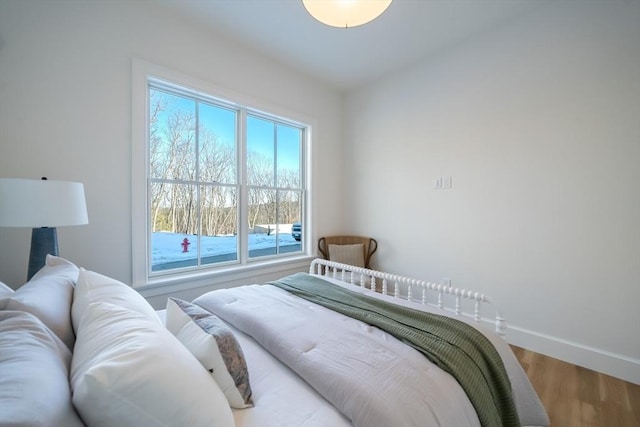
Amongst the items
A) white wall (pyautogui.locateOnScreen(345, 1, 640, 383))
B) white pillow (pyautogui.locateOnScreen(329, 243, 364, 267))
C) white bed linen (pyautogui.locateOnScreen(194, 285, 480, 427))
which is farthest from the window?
white wall (pyautogui.locateOnScreen(345, 1, 640, 383))

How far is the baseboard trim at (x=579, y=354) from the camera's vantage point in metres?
1.91

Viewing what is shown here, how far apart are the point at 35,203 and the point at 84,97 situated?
1.06 m

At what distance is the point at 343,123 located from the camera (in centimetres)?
391

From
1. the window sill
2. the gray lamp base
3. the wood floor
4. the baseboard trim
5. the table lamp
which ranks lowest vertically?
the wood floor

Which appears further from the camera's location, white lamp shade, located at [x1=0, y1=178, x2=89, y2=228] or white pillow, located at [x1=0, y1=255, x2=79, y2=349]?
white lamp shade, located at [x1=0, y1=178, x2=89, y2=228]

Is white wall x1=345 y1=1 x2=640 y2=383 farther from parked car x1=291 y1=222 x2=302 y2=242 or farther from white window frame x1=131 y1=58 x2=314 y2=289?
white window frame x1=131 y1=58 x2=314 y2=289

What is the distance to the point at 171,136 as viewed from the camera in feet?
8.00

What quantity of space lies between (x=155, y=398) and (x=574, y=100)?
3179 millimetres

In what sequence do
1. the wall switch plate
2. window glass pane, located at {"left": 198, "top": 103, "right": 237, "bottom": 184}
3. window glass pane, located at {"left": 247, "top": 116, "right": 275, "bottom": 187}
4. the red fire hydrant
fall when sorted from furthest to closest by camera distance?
window glass pane, located at {"left": 247, "top": 116, "right": 275, "bottom": 187} < the wall switch plate < window glass pane, located at {"left": 198, "top": 103, "right": 237, "bottom": 184} < the red fire hydrant

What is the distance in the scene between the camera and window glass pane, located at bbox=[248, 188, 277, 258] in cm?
301

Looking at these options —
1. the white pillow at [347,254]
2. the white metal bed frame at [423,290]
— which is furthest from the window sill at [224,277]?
the white metal bed frame at [423,290]

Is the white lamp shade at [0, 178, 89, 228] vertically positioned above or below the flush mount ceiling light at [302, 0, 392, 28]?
below

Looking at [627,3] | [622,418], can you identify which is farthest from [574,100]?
[622,418]

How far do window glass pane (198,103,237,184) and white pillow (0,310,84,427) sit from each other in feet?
6.83
